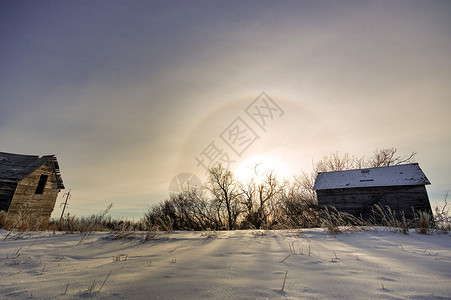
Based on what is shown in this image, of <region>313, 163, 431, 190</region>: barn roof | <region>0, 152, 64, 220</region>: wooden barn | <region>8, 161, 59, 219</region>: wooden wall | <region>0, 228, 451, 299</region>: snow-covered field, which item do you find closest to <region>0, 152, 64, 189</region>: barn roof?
<region>0, 152, 64, 220</region>: wooden barn

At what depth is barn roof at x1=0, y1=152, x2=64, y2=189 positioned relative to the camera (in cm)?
1609

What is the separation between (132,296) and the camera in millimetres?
1469

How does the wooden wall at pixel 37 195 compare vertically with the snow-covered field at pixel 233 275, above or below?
above

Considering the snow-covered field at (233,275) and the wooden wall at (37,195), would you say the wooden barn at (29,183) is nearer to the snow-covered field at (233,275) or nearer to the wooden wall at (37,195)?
the wooden wall at (37,195)

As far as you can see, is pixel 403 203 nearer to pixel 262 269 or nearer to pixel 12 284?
pixel 262 269

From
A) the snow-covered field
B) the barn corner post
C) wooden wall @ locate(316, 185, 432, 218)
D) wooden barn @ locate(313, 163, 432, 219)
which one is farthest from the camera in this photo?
the barn corner post

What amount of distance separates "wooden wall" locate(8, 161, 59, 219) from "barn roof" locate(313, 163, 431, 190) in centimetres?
2397

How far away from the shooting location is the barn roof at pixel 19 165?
1609 cm

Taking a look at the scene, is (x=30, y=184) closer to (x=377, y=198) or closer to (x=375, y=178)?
(x=377, y=198)

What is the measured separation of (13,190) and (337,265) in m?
22.0

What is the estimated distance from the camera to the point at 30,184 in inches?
663

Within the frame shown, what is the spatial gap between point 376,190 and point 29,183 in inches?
1114

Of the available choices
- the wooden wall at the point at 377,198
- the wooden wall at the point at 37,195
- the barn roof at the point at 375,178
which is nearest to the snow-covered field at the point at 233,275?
the wooden wall at the point at 377,198

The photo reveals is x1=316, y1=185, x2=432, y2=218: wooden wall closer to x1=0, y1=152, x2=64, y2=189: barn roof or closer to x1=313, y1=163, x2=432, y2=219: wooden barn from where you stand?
x1=313, y1=163, x2=432, y2=219: wooden barn
